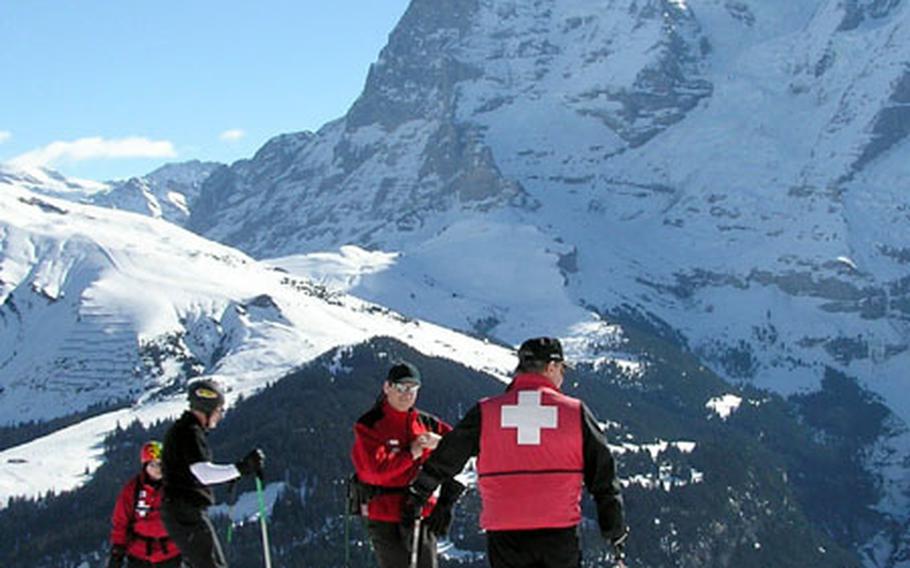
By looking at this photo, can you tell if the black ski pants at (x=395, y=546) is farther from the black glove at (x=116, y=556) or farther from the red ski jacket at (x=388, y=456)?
the black glove at (x=116, y=556)

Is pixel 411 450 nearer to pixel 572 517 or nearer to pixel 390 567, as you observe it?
pixel 390 567

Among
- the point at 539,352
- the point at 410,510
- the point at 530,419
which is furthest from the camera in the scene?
the point at 410,510

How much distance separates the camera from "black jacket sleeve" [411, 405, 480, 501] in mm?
16953

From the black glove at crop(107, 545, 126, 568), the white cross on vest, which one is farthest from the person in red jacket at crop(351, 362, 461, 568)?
the black glove at crop(107, 545, 126, 568)

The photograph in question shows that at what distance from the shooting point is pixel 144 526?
75.5 feet

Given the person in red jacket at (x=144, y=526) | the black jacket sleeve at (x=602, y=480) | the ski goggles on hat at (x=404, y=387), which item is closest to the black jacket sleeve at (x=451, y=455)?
the black jacket sleeve at (x=602, y=480)

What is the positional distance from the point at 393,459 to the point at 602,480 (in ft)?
15.0

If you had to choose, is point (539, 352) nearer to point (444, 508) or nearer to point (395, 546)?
point (444, 508)

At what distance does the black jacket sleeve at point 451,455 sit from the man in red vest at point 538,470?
0.7 inches

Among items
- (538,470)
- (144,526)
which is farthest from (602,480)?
(144,526)

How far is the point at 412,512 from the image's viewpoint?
1827 centimetres

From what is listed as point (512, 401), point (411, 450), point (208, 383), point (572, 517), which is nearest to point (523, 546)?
point (572, 517)

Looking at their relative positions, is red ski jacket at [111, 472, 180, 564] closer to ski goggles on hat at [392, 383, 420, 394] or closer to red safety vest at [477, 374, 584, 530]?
ski goggles on hat at [392, 383, 420, 394]

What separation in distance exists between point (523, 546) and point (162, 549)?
8.35m
